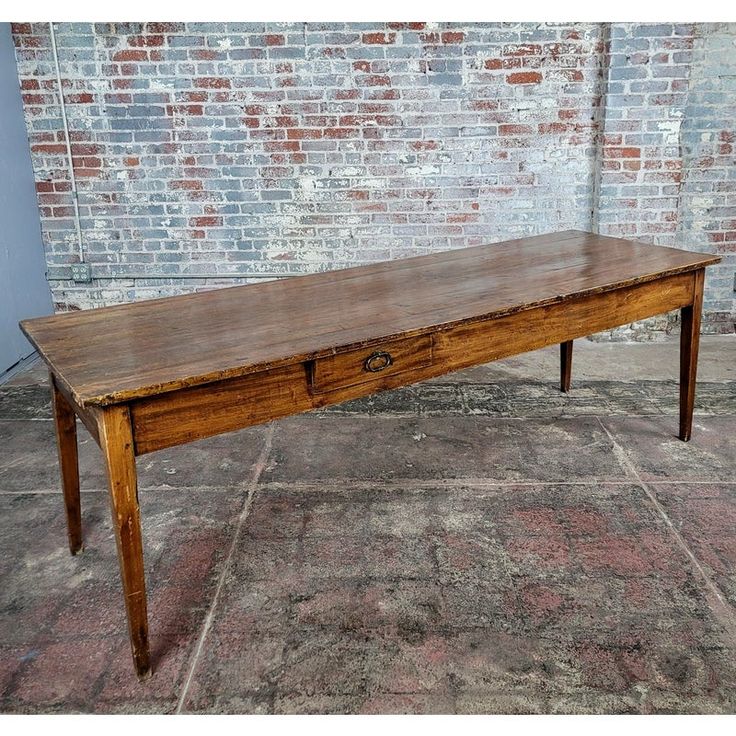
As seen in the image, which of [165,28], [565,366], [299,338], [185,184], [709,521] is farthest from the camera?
[185,184]

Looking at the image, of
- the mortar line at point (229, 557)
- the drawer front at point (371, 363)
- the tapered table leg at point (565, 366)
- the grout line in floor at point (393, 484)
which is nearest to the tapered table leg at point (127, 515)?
the mortar line at point (229, 557)

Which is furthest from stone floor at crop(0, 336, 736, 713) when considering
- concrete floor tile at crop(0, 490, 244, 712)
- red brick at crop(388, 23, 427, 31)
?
red brick at crop(388, 23, 427, 31)

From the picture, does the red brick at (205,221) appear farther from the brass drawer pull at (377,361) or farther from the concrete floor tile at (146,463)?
the brass drawer pull at (377,361)

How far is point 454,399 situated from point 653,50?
2.13 metres

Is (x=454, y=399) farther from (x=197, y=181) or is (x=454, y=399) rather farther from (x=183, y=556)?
(x=197, y=181)

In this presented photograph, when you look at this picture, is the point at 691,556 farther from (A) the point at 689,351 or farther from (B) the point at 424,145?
(B) the point at 424,145

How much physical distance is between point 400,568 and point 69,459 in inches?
40.4

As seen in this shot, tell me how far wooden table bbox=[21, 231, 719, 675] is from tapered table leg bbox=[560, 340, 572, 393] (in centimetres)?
62

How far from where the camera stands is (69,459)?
207 centimetres

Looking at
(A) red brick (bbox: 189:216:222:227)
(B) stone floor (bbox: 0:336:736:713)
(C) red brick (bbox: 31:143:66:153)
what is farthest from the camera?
(A) red brick (bbox: 189:216:222:227)

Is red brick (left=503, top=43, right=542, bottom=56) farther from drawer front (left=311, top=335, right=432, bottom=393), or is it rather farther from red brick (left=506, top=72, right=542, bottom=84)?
drawer front (left=311, top=335, right=432, bottom=393)

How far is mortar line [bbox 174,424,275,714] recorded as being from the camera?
1.69 meters

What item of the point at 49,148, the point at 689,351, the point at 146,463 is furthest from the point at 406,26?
the point at 146,463

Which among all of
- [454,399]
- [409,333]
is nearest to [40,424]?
[454,399]
